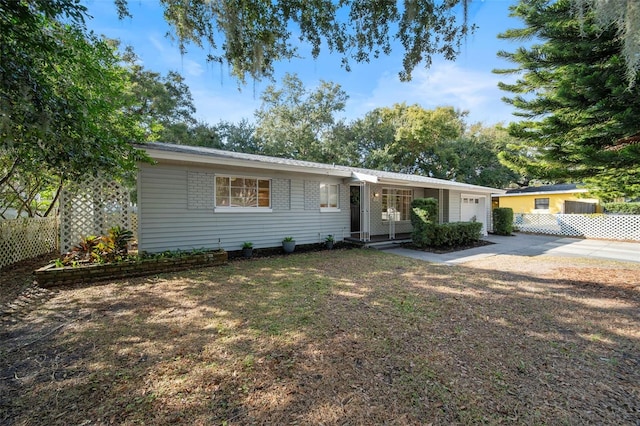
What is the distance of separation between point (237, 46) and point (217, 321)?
444 centimetres

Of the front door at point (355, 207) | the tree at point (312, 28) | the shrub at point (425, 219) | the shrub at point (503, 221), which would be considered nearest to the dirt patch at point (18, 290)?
the tree at point (312, 28)

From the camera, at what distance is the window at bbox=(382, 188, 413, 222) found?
13.0 meters

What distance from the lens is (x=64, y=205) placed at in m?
6.61

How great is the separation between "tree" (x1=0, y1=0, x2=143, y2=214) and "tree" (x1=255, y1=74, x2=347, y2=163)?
696 inches

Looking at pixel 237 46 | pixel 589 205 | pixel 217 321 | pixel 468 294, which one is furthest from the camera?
pixel 589 205

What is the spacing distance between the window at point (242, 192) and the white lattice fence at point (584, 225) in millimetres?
16673

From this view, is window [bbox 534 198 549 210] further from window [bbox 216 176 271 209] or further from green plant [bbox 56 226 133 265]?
green plant [bbox 56 226 133 265]

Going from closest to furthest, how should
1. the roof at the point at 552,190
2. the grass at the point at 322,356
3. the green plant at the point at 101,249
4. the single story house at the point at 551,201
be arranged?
the grass at the point at 322,356 → the green plant at the point at 101,249 → the roof at the point at 552,190 → the single story house at the point at 551,201

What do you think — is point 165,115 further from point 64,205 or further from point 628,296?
point 628,296

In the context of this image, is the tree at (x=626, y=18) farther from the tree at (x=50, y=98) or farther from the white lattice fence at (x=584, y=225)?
the white lattice fence at (x=584, y=225)

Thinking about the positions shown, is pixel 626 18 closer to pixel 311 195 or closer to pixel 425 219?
pixel 425 219

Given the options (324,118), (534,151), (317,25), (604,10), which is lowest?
(534,151)

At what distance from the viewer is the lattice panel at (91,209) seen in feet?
21.9

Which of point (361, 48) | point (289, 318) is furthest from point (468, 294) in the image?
point (361, 48)
